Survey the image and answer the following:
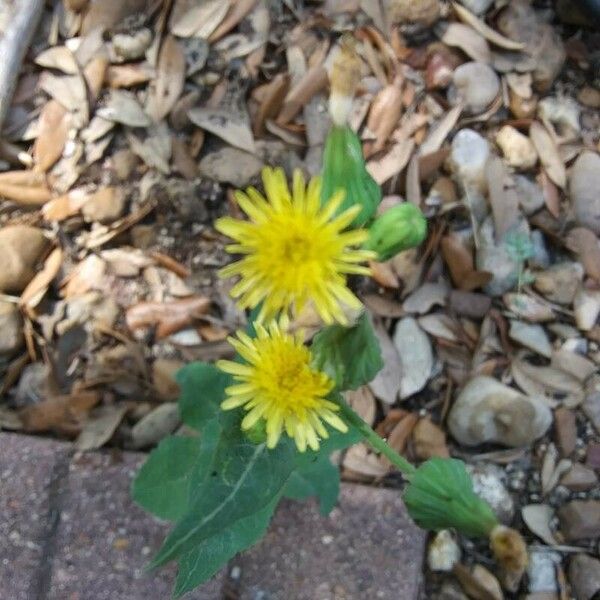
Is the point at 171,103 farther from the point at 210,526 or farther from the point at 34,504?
the point at 210,526

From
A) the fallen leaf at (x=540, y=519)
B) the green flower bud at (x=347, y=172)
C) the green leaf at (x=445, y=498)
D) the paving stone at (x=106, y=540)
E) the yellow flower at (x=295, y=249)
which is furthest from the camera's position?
the fallen leaf at (x=540, y=519)

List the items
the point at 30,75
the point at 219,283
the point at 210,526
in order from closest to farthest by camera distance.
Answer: the point at 210,526 < the point at 219,283 < the point at 30,75

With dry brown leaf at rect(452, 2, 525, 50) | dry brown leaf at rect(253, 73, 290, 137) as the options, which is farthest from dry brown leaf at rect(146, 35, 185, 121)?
dry brown leaf at rect(452, 2, 525, 50)

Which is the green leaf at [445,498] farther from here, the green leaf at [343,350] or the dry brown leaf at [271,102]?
the dry brown leaf at [271,102]

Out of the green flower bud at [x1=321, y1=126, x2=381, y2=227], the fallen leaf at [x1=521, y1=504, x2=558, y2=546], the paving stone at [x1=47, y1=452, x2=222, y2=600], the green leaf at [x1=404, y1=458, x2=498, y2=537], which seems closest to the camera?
the green flower bud at [x1=321, y1=126, x2=381, y2=227]

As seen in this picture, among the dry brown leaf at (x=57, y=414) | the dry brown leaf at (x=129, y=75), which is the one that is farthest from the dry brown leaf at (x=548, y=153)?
the dry brown leaf at (x=57, y=414)

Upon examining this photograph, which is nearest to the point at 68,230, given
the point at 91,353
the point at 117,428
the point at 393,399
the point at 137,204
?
the point at 137,204

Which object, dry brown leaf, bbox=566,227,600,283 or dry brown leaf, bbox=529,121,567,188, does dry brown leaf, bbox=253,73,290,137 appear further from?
dry brown leaf, bbox=566,227,600,283
